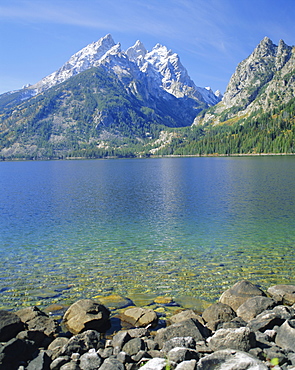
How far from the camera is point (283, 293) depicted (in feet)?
56.4

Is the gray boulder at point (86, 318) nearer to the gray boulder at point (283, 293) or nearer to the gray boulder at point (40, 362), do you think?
the gray boulder at point (40, 362)

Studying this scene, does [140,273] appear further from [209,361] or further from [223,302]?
[209,361]

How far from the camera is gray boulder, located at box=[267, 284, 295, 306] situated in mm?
16844

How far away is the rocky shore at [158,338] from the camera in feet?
35.0

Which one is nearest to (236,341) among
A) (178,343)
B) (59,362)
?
(178,343)

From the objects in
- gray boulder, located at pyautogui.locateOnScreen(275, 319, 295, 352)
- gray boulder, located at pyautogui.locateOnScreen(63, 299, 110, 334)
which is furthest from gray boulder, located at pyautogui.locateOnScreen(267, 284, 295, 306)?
gray boulder, located at pyautogui.locateOnScreen(63, 299, 110, 334)

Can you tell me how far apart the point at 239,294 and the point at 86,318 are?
9037 mm

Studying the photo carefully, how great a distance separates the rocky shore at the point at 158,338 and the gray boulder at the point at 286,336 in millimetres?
39

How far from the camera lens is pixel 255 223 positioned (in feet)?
120

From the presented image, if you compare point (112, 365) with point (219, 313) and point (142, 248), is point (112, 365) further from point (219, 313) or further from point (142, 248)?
point (142, 248)

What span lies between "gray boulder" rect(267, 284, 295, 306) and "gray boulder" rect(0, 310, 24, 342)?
14.4 metres

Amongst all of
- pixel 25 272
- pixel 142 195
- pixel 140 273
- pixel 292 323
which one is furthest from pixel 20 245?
pixel 142 195

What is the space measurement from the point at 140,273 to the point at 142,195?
41212 mm

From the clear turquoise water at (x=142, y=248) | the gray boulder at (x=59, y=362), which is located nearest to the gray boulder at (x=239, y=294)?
the clear turquoise water at (x=142, y=248)
